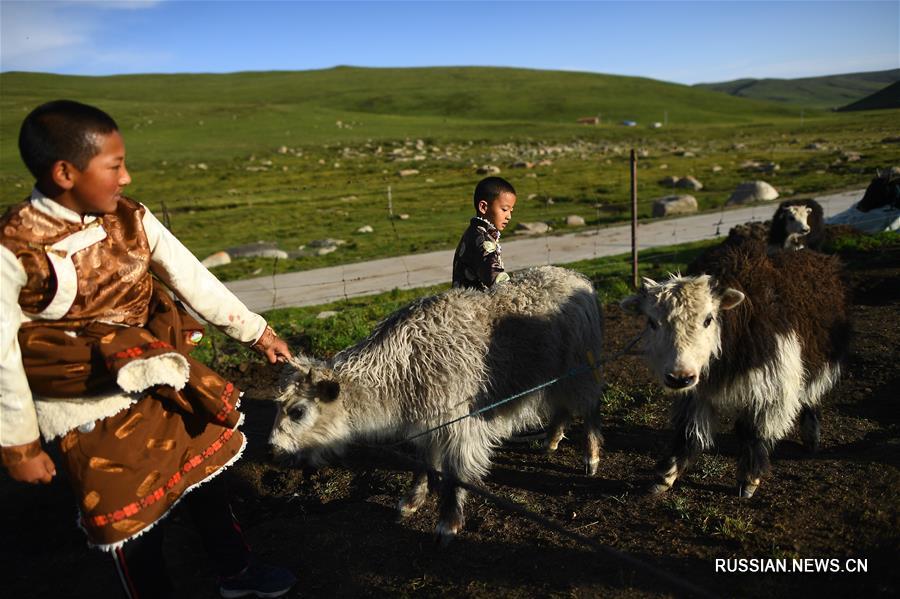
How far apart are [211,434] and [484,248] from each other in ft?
9.59

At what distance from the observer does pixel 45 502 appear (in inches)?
219

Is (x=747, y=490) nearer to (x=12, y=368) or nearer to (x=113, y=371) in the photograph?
(x=113, y=371)

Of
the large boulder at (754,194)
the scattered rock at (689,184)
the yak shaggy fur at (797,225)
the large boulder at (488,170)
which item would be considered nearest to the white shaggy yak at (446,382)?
the yak shaggy fur at (797,225)

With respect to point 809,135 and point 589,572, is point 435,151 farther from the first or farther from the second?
point 589,572

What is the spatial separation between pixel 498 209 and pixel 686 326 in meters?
1.94

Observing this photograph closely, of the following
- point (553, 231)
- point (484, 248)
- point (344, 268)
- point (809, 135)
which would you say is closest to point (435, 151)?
point (809, 135)

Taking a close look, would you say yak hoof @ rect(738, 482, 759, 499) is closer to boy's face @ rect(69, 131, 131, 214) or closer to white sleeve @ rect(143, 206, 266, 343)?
white sleeve @ rect(143, 206, 266, 343)

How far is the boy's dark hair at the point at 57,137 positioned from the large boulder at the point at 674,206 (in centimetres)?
2146

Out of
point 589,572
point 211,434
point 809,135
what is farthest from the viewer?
point 809,135

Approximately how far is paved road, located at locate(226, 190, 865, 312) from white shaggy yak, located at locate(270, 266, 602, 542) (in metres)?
8.13

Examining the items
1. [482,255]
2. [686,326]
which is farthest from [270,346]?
[686,326]

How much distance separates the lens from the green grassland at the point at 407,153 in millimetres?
24609

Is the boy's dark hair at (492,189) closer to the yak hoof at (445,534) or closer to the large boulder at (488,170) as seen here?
the yak hoof at (445,534)

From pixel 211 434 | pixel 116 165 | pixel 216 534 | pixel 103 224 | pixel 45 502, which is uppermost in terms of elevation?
pixel 116 165
